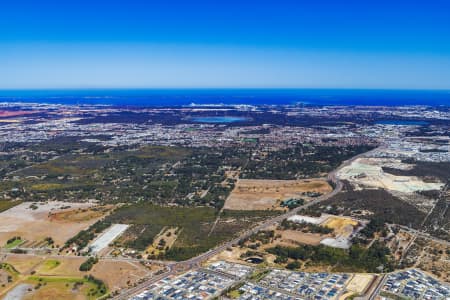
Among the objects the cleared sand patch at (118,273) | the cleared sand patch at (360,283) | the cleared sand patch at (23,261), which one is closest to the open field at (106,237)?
the cleared sand patch at (118,273)

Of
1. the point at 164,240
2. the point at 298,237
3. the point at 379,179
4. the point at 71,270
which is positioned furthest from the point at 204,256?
the point at 379,179

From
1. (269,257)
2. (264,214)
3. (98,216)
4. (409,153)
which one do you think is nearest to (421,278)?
(269,257)

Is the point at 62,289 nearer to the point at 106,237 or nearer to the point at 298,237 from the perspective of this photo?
the point at 106,237

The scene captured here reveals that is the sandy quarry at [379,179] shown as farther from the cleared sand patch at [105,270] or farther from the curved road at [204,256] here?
the cleared sand patch at [105,270]

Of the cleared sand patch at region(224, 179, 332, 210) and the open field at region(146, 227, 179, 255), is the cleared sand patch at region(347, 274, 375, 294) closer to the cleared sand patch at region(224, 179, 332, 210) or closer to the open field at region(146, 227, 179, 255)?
the open field at region(146, 227, 179, 255)

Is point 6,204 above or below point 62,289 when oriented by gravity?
above

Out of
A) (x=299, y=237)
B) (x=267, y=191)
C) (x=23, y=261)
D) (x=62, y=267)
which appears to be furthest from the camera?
(x=267, y=191)

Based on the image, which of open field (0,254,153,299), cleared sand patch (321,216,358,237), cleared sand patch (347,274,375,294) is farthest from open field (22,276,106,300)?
cleared sand patch (321,216,358,237)
